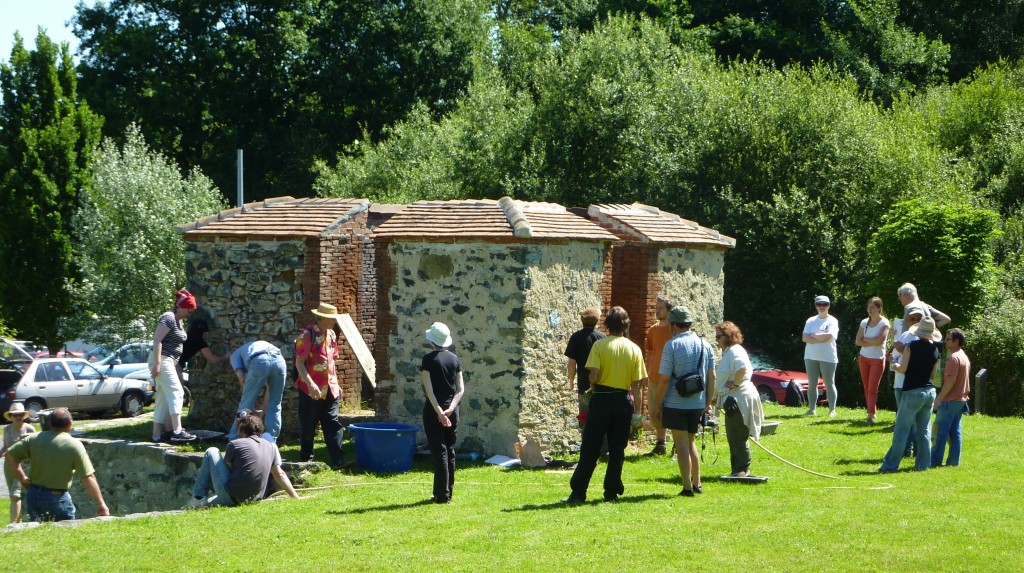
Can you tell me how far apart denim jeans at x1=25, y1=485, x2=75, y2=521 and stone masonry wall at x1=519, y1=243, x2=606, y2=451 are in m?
5.09

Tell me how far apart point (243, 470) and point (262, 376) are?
220 cm

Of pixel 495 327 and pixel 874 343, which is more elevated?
pixel 495 327

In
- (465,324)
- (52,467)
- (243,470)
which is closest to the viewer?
(243,470)

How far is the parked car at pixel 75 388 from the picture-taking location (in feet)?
73.9

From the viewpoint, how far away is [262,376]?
39.6ft

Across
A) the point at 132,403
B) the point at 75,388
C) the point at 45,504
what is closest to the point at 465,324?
the point at 45,504

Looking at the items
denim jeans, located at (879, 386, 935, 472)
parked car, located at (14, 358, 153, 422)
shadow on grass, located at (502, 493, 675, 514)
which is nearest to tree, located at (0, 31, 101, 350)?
parked car, located at (14, 358, 153, 422)

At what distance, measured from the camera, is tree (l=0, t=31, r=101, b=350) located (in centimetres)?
2762

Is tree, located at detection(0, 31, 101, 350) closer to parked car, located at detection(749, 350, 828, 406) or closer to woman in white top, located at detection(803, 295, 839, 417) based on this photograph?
parked car, located at detection(749, 350, 828, 406)

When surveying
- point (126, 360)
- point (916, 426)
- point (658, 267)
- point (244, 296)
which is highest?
point (658, 267)

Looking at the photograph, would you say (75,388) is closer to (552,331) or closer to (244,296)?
(244,296)

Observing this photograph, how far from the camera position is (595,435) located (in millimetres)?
9594

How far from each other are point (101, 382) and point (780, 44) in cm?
2395

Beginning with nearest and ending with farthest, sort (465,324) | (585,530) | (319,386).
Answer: (585,530) < (319,386) < (465,324)
